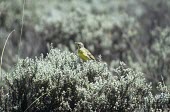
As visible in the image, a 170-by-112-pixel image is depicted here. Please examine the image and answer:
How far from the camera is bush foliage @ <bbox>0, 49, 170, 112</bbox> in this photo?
4.62m

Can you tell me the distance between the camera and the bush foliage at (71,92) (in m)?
4.62

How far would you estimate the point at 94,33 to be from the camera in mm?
11039

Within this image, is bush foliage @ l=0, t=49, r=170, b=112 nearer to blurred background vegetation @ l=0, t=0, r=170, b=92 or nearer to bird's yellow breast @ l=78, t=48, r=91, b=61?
bird's yellow breast @ l=78, t=48, r=91, b=61

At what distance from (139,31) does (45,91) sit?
7.37m

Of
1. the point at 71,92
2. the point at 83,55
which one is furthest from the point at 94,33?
the point at 71,92

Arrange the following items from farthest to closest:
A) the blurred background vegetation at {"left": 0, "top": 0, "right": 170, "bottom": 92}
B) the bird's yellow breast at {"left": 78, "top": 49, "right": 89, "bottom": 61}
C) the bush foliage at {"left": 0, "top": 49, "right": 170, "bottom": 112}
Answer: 1. the blurred background vegetation at {"left": 0, "top": 0, "right": 170, "bottom": 92}
2. the bird's yellow breast at {"left": 78, "top": 49, "right": 89, "bottom": 61}
3. the bush foliage at {"left": 0, "top": 49, "right": 170, "bottom": 112}

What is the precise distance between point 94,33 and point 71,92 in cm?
642

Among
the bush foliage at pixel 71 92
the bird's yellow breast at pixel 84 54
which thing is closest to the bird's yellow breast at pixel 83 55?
the bird's yellow breast at pixel 84 54

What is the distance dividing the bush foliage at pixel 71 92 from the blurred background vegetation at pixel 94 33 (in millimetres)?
3566

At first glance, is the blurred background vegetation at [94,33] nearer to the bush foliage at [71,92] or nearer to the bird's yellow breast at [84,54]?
the bird's yellow breast at [84,54]

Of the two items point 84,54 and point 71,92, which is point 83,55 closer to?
point 84,54

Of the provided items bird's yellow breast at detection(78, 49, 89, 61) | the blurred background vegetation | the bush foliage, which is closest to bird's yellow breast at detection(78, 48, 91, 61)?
bird's yellow breast at detection(78, 49, 89, 61)

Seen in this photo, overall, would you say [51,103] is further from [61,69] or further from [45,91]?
[61,69]

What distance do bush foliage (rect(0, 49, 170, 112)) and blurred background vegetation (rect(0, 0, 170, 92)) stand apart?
3.57m
